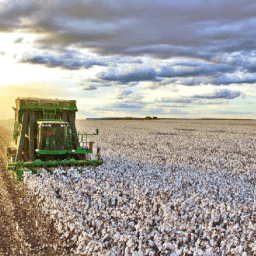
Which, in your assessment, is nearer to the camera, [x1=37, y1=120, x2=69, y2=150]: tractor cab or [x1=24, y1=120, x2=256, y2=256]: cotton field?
[x1=24, y1=120, x2=256, y2=256]: cotton field

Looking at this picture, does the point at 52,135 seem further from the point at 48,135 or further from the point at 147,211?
the point at 147,211

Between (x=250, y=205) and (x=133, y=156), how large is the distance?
1138 centimetres

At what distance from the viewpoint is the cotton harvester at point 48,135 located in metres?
15.6

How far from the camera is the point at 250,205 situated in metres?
10.4

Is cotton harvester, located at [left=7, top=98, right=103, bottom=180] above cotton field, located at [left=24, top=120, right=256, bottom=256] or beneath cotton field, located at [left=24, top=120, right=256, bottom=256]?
above

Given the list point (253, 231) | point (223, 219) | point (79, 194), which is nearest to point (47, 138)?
point (79, 194)

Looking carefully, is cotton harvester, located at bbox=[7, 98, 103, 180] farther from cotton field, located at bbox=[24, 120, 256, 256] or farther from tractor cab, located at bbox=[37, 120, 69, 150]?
cotton field, located at bbox=[24, 120, 256, 256]

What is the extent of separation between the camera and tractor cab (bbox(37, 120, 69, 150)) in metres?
15.6

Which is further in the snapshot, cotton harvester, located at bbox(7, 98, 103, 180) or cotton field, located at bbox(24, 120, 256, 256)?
cotton harvester, located at bbox(7, 98, 103, 180)

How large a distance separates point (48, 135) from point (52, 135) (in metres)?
0.20

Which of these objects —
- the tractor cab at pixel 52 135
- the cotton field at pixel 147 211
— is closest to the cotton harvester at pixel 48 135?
the tractor cab at pixel 52 135

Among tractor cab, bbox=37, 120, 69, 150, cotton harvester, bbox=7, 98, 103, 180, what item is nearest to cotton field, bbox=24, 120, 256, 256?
cotton harvester, bbox=7, 98, 103, 180

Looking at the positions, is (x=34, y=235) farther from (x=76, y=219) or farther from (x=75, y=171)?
(x=75, y=171)

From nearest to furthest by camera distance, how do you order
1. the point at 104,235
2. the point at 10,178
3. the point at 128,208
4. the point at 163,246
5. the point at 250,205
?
the point at 163,246
the point at 104,235
the point at 128,208
the point at 250,205
the point at 10,178
